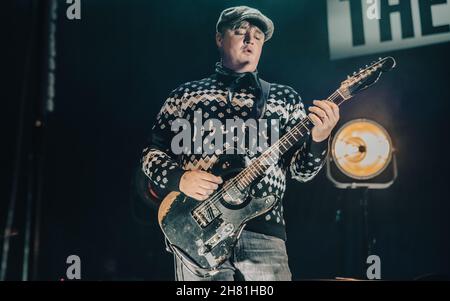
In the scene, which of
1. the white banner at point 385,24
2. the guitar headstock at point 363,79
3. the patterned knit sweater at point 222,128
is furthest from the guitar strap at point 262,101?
the white banner at point 385,24

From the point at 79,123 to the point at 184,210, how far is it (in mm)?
923

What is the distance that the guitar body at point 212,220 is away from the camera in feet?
6.70

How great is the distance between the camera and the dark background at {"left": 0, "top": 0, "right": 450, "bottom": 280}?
240cm

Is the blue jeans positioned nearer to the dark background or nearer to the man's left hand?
the dark background

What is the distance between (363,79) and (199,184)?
965mm

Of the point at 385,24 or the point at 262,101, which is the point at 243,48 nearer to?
the point at 262,101

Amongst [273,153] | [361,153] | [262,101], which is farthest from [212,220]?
[361,153]

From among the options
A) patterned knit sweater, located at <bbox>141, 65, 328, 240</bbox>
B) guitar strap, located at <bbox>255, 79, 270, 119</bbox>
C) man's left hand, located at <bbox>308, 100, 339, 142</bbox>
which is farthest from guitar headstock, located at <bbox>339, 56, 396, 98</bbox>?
guitar strap, located at <bbox>255, 79, 270, 119</bbox>

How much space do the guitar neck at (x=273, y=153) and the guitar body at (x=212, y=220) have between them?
4 cm

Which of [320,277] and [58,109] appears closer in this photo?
[320,277]

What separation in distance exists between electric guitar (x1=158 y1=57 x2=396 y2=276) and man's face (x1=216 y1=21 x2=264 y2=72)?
43cm

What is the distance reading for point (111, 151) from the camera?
8.44 ft
